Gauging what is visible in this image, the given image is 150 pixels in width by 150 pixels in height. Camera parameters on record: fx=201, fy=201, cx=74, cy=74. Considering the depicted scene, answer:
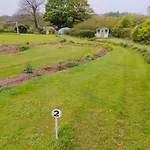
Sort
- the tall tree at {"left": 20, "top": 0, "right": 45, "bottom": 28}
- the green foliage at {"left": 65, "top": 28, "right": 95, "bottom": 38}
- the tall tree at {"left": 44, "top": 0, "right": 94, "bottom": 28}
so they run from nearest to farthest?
1. the green foliage at {"left": 65, "top": 28, "right": 95, "bottom": 38}
2. the tall tree at {"left": 44, "top": 0, "right": 94, "bottom": 28}
3. the tall tree at {"left": 20, "top": 0, "right": 45, "bottom": 28}

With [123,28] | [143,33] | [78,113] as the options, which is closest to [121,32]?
[123,28]

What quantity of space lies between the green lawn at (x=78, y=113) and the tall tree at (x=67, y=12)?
45.2 metres

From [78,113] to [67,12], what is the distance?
49.9 meters

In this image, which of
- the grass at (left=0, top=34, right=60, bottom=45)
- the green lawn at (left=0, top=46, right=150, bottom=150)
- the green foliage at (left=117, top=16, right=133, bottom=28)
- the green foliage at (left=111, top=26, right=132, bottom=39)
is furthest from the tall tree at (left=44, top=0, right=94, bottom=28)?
the green lawn at (left=0, top=46, right=150, bottom=150)

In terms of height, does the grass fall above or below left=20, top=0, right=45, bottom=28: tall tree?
below

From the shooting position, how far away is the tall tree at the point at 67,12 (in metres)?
53.2

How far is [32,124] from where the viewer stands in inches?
235

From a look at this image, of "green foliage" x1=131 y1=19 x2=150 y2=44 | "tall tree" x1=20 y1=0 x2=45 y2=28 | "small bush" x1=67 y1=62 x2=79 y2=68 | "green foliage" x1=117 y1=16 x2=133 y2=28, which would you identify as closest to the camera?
"small bush" x1=67 y1=62 x2=79 y2=68

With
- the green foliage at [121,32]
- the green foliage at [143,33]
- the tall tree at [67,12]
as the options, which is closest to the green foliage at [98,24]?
the green foliage at [121,32]

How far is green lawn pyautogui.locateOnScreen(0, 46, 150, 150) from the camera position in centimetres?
521

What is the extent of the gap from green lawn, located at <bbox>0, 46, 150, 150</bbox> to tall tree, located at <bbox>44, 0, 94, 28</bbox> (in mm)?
45193

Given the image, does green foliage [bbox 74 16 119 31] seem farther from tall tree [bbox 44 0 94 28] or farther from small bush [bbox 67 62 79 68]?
small bush [bbox 67 62 79 68]

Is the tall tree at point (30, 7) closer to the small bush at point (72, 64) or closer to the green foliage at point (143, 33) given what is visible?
the green foliage at point (143, 33)

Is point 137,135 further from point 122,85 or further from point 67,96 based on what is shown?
point 122,85
